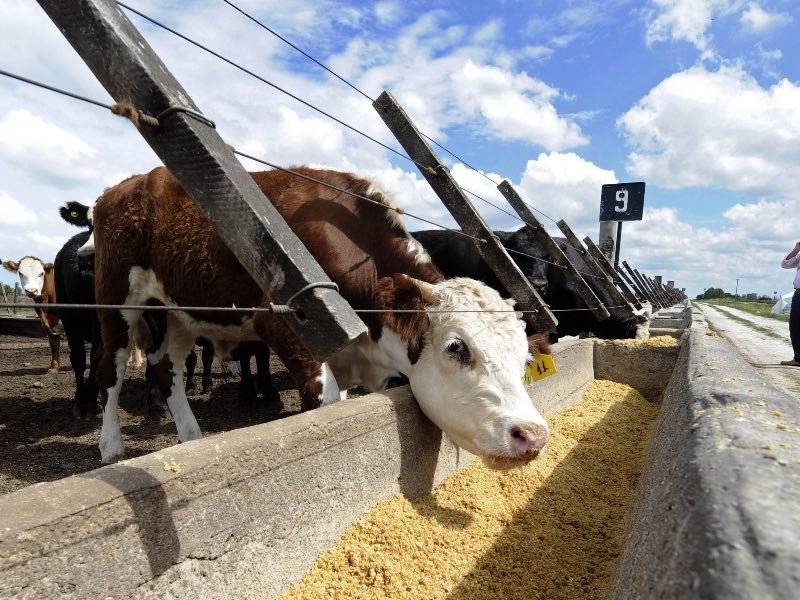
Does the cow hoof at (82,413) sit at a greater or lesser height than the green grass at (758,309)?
lesser

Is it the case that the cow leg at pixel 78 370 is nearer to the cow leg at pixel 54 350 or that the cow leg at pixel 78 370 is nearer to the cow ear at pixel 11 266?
the cow leg at pixel 54 350

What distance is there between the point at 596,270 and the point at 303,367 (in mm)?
6285

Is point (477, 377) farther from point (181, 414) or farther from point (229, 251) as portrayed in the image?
point (181, 414)

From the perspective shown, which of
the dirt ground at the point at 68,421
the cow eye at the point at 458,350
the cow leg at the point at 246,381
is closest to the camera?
the cow eye at the point at 458,350

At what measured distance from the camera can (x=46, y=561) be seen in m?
1.19

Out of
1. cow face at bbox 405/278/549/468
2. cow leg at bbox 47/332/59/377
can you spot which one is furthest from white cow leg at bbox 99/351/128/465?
cow leg at bbox 47/332/59/377

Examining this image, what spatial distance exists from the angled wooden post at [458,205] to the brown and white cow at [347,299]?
62 centimetres

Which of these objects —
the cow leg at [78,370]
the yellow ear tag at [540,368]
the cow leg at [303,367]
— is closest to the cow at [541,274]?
the yellow ear tag at [540,368]

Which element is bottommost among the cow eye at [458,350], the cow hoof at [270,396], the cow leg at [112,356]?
the cow hoof at [270,396]

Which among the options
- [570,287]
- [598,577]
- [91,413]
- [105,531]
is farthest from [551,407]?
[91,413]

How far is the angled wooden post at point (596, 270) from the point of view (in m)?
7.68

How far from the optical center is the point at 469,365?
2.78 m

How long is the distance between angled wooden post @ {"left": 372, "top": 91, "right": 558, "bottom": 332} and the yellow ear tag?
0.70 m

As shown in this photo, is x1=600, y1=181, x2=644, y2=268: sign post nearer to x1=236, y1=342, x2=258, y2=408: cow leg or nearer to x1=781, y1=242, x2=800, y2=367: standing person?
x1=781, y1=242, x2=800, y2=367: standing person
